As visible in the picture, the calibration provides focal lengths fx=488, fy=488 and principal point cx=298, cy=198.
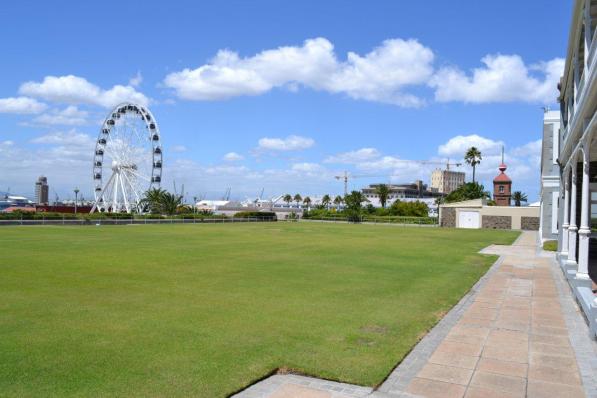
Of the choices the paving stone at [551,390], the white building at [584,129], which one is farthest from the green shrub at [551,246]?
the paving stone at [551,390]

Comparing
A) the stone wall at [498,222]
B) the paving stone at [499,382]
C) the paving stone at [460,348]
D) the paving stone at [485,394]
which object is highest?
the stone wall at [498,222]

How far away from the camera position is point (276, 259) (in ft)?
57.1

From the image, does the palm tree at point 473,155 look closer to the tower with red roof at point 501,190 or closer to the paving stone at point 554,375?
the tower with red roof at point 501,190

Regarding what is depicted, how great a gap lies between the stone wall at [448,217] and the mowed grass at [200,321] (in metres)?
44.0

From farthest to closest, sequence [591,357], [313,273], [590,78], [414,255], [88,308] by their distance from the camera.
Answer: [414,255]
[313,273]
[88,308]
[590,78]
[591,357]

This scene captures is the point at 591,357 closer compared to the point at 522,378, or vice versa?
the point at 522,378

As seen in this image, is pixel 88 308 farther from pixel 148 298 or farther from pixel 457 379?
pixel 457 379

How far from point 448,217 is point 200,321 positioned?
5416 cm

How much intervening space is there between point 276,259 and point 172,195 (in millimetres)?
63919

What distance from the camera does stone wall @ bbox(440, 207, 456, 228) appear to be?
5778 centimetres

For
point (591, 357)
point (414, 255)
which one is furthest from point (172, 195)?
point (591, 357)

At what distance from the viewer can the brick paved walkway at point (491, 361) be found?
5117 millimetres

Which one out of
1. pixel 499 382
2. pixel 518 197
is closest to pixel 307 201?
pixel 518 197

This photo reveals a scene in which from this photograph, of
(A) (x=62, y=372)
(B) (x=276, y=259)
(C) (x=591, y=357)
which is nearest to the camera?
(A) (x=62, y=372)
